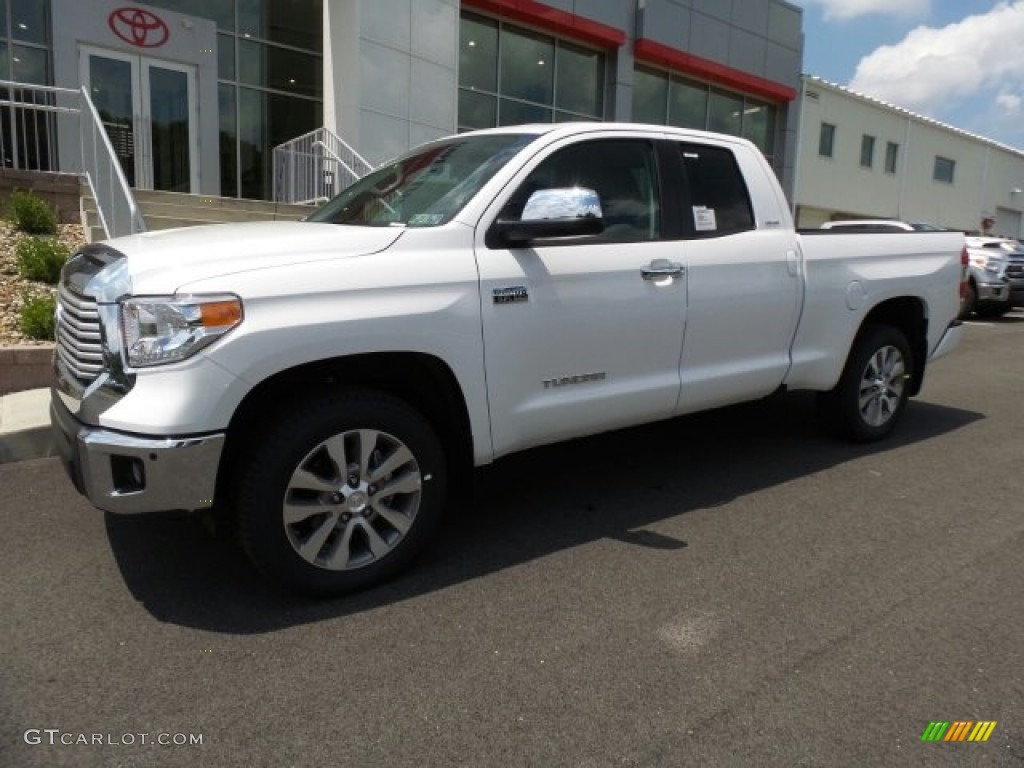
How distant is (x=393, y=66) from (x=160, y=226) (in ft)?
21.7

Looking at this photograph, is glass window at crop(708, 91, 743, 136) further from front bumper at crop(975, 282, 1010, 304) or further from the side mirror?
the side mirror

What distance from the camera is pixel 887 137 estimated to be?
102ft

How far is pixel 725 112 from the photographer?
23531 millimetres

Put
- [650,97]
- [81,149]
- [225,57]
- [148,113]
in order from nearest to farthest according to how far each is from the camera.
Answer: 1. [81,149]
2. [148,113]
3. [225,57]
4. [650,97]

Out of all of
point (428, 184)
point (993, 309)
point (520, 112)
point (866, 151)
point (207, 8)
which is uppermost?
point (866, 151)

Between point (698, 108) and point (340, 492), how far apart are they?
2199 centimetres

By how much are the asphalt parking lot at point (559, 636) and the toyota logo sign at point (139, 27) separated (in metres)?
11.2

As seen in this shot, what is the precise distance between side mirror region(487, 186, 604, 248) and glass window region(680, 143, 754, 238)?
3.27 feet

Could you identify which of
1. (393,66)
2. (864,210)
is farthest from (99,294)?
(864,210)

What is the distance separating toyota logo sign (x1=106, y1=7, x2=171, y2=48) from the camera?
13180mm

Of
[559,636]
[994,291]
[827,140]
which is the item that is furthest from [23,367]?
[827,140]

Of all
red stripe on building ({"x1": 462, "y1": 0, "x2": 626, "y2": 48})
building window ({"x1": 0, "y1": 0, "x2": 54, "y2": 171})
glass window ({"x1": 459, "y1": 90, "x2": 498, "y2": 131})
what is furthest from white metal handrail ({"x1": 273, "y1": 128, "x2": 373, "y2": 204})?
red stripe on building ({"x1": 462, "y1": 0, "x2": 626, "y2": 48})

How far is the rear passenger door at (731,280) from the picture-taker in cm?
426

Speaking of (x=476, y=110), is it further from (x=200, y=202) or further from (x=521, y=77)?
(x=200, y=202)
